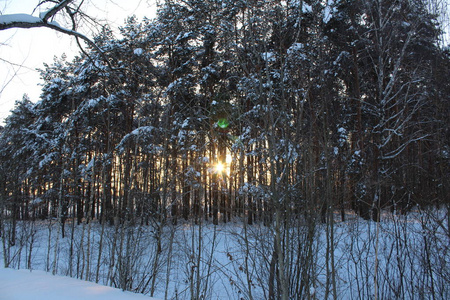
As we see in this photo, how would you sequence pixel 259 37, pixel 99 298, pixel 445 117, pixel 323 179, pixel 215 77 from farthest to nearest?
pixel 215 77 < pixel 445 117 < pixel 323 179 < pixel 259 37 < pixel 99 298

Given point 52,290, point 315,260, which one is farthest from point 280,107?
point 52,290

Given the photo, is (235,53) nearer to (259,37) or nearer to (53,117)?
(259,37)

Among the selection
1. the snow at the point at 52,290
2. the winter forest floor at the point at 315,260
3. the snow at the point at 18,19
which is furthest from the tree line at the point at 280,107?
the snow at the point at 52,290

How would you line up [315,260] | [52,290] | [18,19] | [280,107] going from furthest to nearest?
[315,260], [280,107], [52,290], [18,19]

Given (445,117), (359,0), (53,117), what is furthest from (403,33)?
(53,117)

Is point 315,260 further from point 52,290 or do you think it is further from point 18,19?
point 18,19

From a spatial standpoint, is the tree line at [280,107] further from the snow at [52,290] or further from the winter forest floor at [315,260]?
the snow at [52,290]

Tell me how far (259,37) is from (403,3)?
8497mm

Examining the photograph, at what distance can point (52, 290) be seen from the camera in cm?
321

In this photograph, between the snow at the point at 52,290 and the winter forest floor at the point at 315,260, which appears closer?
the snow at the point at 52,290

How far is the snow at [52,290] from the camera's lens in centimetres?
301

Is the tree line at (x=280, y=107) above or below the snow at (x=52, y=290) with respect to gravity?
above

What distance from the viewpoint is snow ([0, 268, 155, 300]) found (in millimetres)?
3006

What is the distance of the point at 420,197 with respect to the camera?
5375 millimetres
